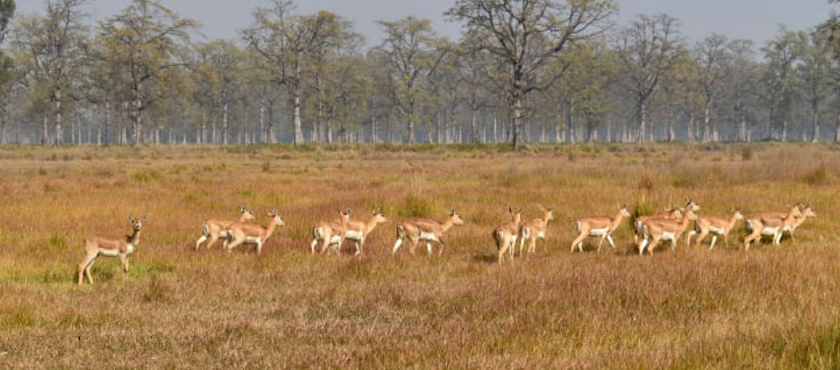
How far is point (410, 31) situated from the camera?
78.8 metres

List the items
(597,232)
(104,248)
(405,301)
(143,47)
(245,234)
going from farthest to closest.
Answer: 1. (143,47)
2. (597,232)
3. (245,234)
4. (104,248)
5. (405,301)

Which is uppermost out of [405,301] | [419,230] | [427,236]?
[419,230]

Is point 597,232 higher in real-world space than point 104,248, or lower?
lower

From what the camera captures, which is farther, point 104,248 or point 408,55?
point 408,55

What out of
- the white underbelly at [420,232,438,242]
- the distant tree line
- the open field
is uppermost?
the distant tree line

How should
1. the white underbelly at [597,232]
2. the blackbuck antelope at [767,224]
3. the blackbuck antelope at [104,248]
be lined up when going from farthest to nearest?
the blackbuck antelope at [767,224]
the white underbelly at [597,232]
the blackbuck antelope at [104,248]

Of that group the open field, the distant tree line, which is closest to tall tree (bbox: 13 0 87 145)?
the distant tree line

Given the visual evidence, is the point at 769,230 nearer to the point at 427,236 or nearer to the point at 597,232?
the point at 597,232

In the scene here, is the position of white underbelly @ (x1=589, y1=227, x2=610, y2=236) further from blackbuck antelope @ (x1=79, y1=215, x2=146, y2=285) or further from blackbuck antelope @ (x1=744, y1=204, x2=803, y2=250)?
blackbuck antelope @ (x1=79, y1=215, x2=146, y2=285)

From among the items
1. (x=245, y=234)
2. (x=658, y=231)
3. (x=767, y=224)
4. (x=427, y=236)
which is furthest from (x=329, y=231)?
(x=767, y=224)

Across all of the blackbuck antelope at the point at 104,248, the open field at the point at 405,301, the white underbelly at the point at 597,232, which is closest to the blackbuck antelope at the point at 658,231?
the open field at the point at 405,301

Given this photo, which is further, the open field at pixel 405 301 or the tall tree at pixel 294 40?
the tall tree at pixel 294 40

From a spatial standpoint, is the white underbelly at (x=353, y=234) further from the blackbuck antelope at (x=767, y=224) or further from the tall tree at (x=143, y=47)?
the tall tree at (x=143, y=47)

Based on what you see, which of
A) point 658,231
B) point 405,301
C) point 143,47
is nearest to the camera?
point 405,301
